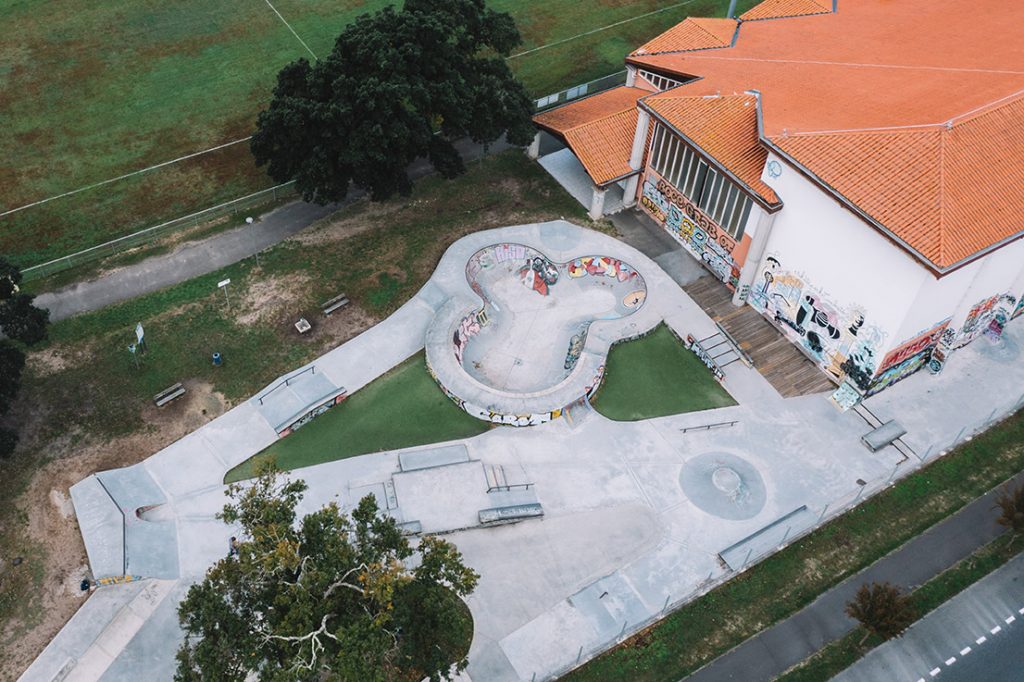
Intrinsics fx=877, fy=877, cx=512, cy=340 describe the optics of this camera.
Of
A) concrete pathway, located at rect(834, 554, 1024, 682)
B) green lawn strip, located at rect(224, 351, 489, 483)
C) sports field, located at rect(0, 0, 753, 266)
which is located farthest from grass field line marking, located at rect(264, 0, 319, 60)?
concrete pathway, located at rect(834, 554, 1024, 682)

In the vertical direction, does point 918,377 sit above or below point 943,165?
below

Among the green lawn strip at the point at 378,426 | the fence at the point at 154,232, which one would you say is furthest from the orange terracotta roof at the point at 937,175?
the fence at the point at 154,232

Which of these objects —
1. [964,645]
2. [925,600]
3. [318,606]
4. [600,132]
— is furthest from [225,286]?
[964,645]

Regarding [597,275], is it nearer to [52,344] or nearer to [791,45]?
[791,45]

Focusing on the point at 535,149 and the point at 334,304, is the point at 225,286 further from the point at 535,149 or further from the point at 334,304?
the point at 535,149

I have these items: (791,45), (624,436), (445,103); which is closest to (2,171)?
(445,103)
